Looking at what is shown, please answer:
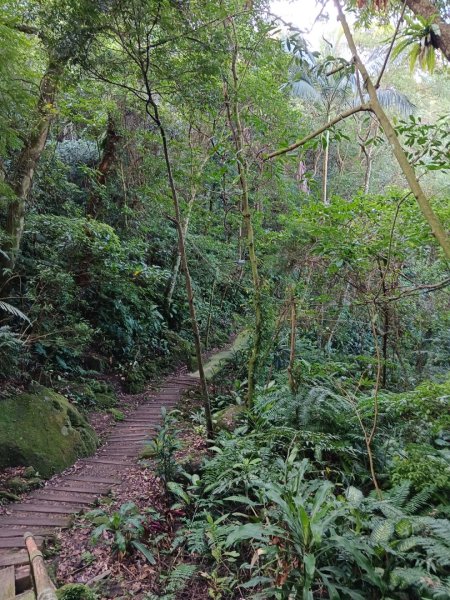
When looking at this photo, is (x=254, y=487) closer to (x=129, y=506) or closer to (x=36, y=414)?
(x=129, y=506)

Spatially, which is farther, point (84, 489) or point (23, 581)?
point (84, 489)

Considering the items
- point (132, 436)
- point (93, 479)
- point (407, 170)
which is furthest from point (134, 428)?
point (407, 170)

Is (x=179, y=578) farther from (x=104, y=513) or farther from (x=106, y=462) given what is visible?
(x=106, y=462)

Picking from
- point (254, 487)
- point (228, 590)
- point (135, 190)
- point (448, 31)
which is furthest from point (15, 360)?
point (448, 31)

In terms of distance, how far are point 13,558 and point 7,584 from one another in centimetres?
40

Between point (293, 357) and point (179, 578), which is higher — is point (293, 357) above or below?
above

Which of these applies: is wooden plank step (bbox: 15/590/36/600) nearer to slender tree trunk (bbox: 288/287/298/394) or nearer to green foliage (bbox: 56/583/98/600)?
green foliage (bbox: 56/583/98/600)

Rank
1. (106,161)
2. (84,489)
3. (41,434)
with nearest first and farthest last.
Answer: (84,489) → (41,434) → (106,161)

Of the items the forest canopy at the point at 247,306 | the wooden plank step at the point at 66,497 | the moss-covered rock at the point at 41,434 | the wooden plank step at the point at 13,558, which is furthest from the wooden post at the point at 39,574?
the moss-covered rock at the point at 41,434

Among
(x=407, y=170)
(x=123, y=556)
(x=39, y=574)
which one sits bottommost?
(x=123, y=556)

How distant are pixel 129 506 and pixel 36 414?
2.30 meters

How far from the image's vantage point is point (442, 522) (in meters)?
2.87

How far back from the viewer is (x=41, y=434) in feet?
18.3

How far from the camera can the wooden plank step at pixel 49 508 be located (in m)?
4.52
